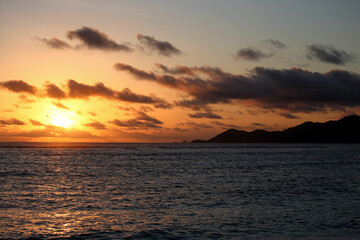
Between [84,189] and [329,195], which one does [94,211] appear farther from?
[329,195]

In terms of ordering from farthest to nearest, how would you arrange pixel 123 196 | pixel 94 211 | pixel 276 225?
pixel 123 196 → pixel 94 211 → pixel 276 225

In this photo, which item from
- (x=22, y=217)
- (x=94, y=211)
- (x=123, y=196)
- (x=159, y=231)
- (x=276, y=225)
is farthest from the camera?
(x=123, y=196)

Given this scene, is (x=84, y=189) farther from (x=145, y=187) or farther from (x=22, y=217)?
(x=22, y=217)

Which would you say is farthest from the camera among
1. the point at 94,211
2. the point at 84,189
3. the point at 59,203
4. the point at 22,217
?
the point at 84,189

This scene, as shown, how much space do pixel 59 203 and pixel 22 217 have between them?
21.7 ft

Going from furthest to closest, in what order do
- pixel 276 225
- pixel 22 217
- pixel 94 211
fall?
pixel 94 211, pixel 22 217, pixel 276 225

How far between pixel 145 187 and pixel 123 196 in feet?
25.4

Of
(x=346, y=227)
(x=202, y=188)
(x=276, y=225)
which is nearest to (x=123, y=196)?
(x=202, y=188)

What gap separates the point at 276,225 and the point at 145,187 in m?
23.9

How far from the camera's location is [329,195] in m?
39.4

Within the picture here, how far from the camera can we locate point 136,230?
2430 centimetres

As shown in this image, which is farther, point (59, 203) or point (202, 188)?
point (202, 188)

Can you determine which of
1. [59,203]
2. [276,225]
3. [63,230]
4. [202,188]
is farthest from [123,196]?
[276,225]

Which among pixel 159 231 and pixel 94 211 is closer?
pixel 159 231
